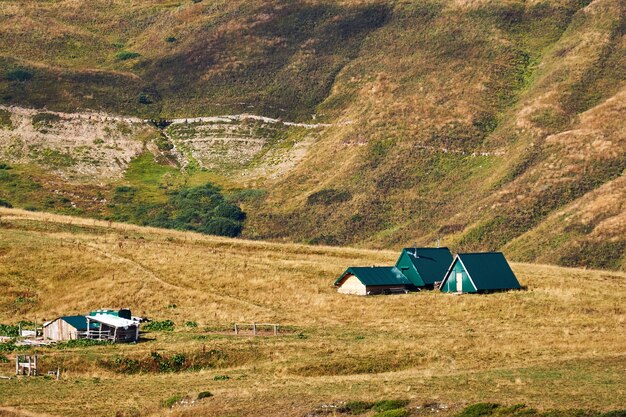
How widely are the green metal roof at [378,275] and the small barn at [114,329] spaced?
22188mm

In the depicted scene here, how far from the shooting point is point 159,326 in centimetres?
6500

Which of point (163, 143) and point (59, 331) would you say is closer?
point (59, 331)

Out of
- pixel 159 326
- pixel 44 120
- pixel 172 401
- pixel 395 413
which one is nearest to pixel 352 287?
pixel 159 326

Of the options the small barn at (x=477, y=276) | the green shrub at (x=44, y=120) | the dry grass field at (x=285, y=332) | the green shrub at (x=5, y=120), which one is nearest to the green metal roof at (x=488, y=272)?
the small barn at (x=477, y=276)

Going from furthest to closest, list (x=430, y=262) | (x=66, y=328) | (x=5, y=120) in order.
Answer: (x=5, y=120) < (x=430, y=262) < (x=66, y=328)

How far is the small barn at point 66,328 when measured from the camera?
60.3 meters

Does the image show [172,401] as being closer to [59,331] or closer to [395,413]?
[395,413]

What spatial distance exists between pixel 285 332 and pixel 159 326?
7.95 meters

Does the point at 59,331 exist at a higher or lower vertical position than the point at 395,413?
higher

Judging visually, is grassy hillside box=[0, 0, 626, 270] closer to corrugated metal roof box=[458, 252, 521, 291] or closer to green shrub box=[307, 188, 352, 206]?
green shrub box=[307, 188, 352, 206]

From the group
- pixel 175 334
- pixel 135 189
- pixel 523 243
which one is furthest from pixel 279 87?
pixel 175 334

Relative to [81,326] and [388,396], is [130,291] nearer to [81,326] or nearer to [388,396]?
[81,326]

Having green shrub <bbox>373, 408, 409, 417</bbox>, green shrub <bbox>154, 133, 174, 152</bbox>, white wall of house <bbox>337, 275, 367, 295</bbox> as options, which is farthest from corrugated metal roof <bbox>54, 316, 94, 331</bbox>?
green shrub <bbox>154, 133, 174, 152</bbox>

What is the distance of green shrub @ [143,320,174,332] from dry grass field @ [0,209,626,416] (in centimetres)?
111
